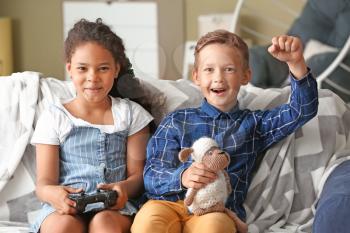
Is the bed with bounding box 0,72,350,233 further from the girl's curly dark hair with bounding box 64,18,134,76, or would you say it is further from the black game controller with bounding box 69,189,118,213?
the black game controller with bounding box 69,189,118,213

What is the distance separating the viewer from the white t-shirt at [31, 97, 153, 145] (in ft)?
4.91

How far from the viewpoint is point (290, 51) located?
1.40 meters

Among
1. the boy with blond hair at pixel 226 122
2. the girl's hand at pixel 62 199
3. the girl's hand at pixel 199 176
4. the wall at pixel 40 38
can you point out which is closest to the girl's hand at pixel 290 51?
the boy with blond hair at pixel 226 122

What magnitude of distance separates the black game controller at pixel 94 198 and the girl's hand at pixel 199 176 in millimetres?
177

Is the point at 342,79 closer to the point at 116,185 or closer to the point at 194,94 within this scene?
the point at 194,94

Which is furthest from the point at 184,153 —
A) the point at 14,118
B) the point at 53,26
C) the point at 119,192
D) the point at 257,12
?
the point at 53,26

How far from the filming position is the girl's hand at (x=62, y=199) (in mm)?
1357

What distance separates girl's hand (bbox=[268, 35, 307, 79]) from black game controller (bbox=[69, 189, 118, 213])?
492 mm

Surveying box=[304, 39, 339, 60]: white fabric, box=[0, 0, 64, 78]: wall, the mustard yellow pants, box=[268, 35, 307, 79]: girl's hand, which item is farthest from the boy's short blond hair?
box=[0, 0, 64, 78]: wall

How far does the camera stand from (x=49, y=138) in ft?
4.90

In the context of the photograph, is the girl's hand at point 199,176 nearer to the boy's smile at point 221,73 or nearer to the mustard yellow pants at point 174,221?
the mustard yellow pants at point 174,221

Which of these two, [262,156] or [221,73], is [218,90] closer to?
[221,73]

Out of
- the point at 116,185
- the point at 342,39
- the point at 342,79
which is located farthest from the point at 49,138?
the point at 342,39

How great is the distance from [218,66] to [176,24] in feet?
9.00
